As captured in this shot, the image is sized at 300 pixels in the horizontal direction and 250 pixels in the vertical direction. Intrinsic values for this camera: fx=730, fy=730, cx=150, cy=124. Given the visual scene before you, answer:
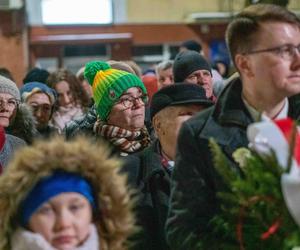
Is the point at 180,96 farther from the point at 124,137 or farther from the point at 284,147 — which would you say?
the point at 284,147

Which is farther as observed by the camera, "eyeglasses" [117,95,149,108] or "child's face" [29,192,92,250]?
"eyeglasses" [117,95,149,108]

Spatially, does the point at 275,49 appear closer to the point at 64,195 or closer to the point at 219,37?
the point at 64,195

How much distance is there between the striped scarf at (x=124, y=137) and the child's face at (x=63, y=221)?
1.52 meters

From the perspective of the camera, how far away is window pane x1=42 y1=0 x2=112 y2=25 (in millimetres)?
21056

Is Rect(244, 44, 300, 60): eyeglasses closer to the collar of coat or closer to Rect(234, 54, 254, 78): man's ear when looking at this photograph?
Rect(234, 54, 254, 78): man's ear

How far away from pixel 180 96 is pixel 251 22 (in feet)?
3.50

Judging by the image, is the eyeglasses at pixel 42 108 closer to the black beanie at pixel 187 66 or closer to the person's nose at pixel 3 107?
the person's nose at pixel 3 107

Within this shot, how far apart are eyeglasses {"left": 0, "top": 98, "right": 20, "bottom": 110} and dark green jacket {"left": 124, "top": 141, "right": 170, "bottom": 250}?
184cm

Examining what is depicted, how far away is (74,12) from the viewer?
837 inches

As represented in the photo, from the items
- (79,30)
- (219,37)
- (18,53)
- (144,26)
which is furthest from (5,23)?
(219,37)

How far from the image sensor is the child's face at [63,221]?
2.64 metres

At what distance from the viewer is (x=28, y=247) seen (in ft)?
8.66

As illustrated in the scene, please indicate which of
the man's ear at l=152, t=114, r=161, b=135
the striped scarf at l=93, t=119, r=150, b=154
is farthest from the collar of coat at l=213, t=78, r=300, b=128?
the striped scarf at l=93, t=119, r=150, b=154

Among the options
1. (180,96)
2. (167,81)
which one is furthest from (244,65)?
(167,81)
